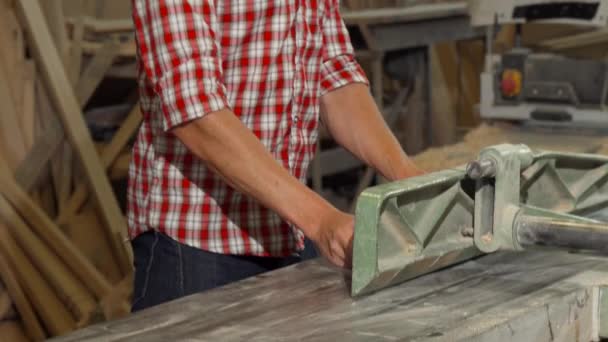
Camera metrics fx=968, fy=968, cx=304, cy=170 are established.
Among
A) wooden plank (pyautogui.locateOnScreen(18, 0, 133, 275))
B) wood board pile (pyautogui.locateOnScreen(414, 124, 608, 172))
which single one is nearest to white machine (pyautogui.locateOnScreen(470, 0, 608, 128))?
wood board pile (pyautogui.locateOnScreen(414, 124, 608, 172))

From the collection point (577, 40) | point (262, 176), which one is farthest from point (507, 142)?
point (262, 176)

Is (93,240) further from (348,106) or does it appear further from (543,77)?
(348,106)

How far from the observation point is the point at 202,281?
1.67 meters

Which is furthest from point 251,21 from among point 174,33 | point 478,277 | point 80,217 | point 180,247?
point 80,217

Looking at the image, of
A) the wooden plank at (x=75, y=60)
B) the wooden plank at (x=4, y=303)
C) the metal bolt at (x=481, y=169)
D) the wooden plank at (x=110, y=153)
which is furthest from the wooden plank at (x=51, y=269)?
the metal bolt at (x=481, y=169)

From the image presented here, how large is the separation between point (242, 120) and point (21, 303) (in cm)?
193

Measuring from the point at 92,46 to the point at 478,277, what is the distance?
246 centimetres

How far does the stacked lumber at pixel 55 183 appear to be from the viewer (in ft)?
10.8

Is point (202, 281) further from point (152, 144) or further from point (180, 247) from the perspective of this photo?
point (152, 144)

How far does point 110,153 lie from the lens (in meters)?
3.68

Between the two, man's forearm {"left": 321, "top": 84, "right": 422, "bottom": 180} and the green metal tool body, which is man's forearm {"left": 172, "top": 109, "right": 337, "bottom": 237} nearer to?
the green metal tool body

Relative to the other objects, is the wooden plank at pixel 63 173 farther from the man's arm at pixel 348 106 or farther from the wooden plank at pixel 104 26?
the man's arm at pixel 348 106

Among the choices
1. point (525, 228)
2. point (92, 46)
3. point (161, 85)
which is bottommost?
point (92, 46)

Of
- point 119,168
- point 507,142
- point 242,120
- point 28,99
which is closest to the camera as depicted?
point 242,120
